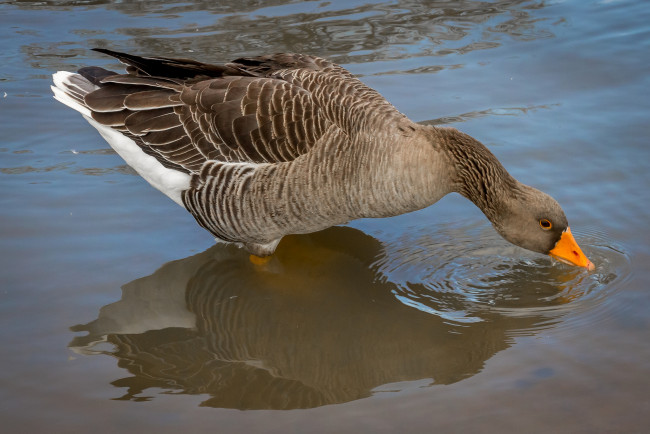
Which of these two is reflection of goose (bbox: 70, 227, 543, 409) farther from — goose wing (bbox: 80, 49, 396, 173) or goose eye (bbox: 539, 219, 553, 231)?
goose wing (bbox: 80, 49, 396, 173)

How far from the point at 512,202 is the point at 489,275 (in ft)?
1.79


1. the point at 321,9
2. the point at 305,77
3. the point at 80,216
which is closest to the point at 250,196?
the point at 305,77

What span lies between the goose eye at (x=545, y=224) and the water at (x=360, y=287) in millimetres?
414

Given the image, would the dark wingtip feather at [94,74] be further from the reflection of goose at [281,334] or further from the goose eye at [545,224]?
the goose eye at [545,224]

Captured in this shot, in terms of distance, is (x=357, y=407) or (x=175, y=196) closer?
(x=357, y=407)

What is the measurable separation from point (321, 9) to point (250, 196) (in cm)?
496

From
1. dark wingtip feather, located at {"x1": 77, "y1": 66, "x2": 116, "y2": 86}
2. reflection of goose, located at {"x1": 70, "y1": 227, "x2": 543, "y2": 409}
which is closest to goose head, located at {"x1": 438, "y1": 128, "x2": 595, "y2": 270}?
reflection of goose, located at {"x1": 70, "y1": 227, "x2": 543, "y2": 409}

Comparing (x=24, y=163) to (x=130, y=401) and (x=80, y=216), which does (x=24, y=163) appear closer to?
(x=80, y=216)

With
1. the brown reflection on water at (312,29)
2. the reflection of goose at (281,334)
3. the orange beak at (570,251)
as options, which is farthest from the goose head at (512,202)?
the brown reflection on water at (312,29)

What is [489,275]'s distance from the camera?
16.7 feet

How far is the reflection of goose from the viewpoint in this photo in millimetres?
4156

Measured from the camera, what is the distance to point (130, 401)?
397 cm

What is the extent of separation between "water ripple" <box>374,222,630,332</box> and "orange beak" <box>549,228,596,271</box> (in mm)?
171

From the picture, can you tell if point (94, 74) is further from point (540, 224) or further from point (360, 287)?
point (540, 224)
